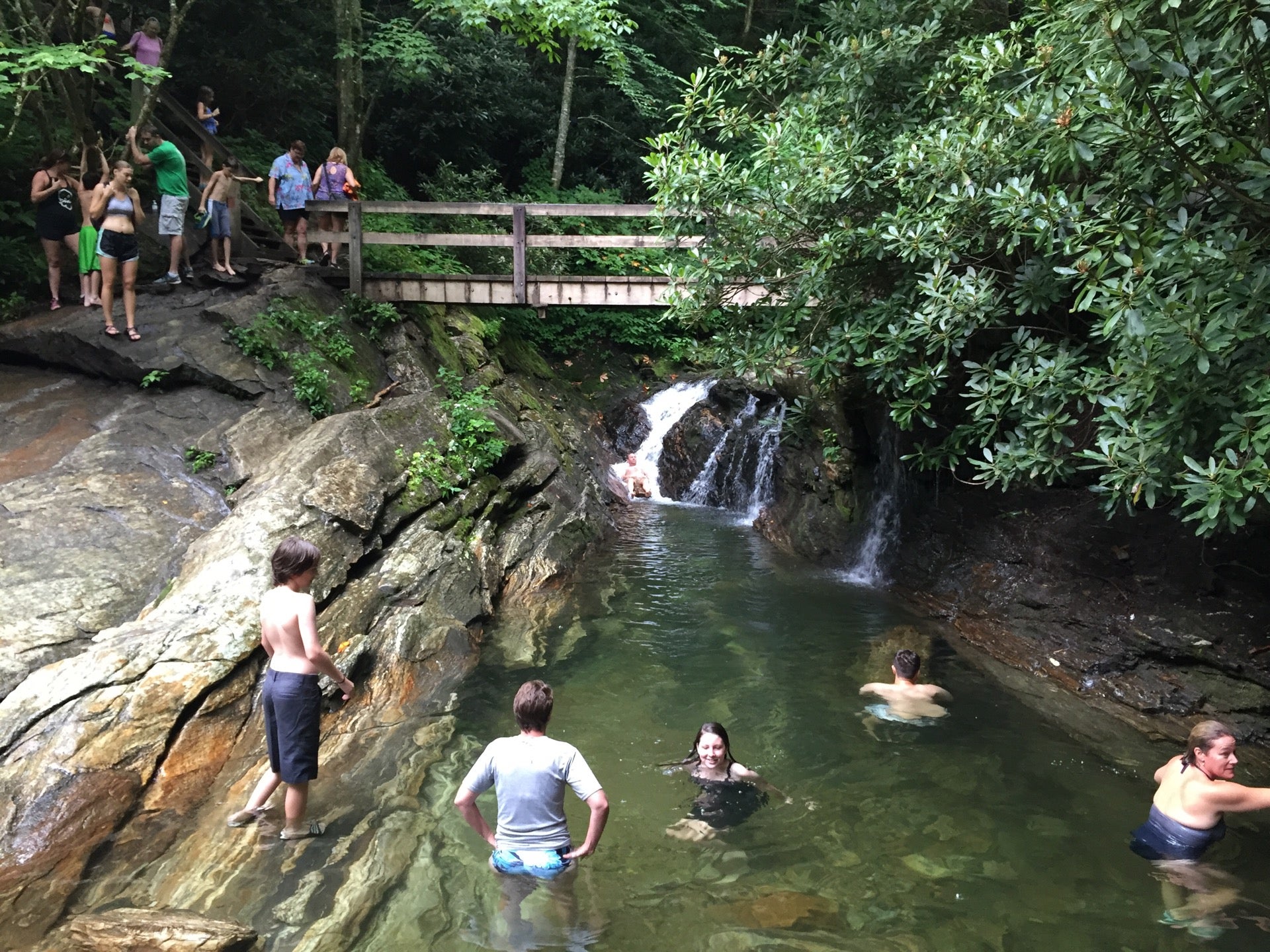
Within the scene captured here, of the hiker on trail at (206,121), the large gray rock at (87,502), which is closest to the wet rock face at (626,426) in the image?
the hiker on trail at (206,121)

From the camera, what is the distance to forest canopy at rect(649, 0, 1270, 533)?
4242 millimetres

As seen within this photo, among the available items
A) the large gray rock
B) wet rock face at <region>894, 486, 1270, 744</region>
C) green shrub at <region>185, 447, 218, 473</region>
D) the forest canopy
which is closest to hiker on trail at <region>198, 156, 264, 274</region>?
the large gray rock

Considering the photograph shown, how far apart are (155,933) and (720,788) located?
328 cm

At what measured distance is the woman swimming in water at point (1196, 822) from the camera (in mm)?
4461

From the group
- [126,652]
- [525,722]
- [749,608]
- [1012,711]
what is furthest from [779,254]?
[126,652]

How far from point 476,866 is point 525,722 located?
1322 millimetres

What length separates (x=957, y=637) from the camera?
8562mm

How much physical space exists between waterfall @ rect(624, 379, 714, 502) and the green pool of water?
7597mm

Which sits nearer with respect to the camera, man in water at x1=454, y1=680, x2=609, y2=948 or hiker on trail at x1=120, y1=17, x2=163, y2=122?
man in water at x1=454, y1=680, x2=609, y2=948

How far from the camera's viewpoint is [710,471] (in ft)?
51.5

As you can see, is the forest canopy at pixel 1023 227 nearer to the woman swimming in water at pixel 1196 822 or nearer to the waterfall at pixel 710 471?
the woman swimming in water at pixel 1196 822

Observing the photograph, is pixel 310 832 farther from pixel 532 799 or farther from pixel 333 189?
pixel 333 189

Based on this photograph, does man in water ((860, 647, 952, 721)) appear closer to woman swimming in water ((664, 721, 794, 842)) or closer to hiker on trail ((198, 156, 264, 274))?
woman swimming in water ((664, 721, 794, 842))

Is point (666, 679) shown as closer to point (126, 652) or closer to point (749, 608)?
point (749, 608)
